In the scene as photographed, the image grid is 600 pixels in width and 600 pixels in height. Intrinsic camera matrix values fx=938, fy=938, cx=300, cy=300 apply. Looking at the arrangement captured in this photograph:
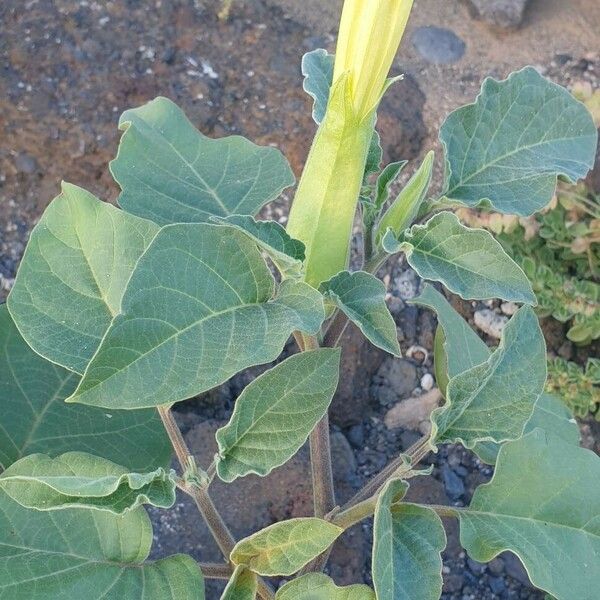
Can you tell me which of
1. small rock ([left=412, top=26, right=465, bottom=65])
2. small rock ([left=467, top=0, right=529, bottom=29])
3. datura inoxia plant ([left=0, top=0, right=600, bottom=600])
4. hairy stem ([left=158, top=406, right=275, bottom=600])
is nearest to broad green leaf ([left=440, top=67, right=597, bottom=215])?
datura inoxia plant ([left=0, top=0, right=600, bottom=600])

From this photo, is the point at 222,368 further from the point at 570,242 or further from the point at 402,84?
the point at 402,84

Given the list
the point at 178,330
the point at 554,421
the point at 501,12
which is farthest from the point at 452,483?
the point at 501,12

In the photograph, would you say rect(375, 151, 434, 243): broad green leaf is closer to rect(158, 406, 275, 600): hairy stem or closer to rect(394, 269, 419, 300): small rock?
rect(158, 406, 275, 600): hairy stem

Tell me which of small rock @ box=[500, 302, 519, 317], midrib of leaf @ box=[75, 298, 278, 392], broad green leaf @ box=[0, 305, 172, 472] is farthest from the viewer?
small rock @ box=[500, 302, 519, 317]

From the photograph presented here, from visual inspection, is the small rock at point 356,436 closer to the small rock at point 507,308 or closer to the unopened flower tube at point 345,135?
the small rock at point 507,308

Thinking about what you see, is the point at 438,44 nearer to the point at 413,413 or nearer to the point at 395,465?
the point at 413,413

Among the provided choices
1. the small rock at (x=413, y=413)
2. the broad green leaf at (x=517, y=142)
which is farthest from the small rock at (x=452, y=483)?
the broad green leaf at (x=517, y=142)
